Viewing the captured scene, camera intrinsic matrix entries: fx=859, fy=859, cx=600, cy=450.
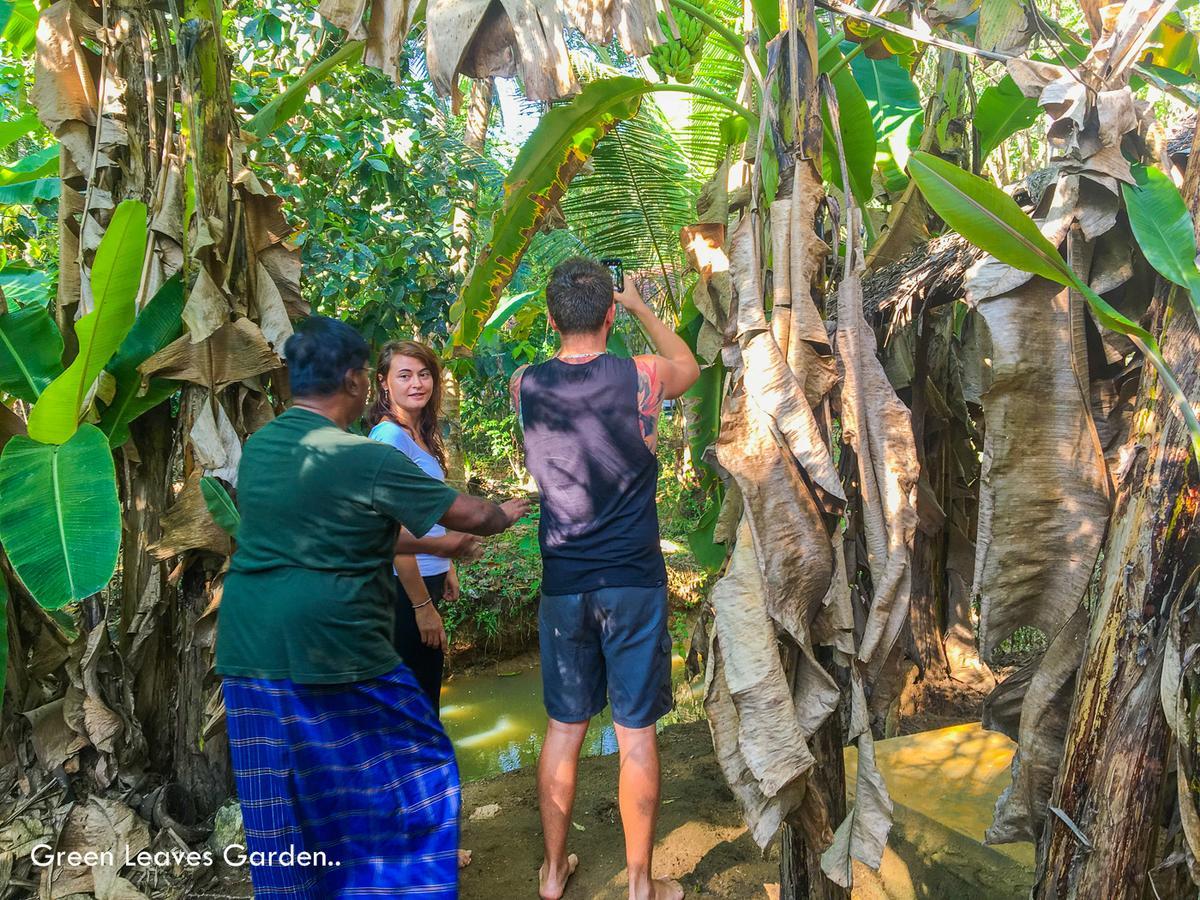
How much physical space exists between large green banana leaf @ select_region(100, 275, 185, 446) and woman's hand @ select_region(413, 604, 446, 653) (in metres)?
1.18

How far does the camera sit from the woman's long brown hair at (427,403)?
2.79 m

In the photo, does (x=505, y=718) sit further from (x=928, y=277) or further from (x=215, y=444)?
(x=928, y=277)

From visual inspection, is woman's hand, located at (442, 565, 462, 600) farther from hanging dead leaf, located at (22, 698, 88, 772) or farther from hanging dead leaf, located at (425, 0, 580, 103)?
hanging dead leaf, located at (425, 0, 580, 103)

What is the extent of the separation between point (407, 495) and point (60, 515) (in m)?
1.12

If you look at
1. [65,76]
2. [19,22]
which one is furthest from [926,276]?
[19,22]

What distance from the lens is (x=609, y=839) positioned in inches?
115

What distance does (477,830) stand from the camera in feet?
10.00

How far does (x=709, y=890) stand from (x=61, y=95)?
10.7 ft

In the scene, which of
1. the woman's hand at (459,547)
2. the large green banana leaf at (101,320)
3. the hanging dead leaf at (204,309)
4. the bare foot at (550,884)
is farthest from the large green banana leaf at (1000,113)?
the bare foot at (550,884)

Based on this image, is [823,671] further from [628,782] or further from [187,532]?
[187,532]

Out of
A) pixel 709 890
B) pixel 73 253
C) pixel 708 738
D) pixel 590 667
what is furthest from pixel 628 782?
pixel 73 253

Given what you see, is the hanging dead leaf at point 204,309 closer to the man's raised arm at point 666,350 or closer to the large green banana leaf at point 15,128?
the large green banana leaf at point 15,128

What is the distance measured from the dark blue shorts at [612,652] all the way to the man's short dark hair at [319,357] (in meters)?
0.86

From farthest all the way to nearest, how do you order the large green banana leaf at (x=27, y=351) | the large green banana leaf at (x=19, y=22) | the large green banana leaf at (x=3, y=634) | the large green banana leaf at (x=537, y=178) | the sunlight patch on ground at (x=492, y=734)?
the sunlight patch on ground at (x=492, y=734) < the large green banana leaf at (x=19, y=22) < the large green banana leaf at (x=27, y=351) < the large green banana leaf at (x=537, y=178) < the large green banana leaf at (x=3, y=634)
